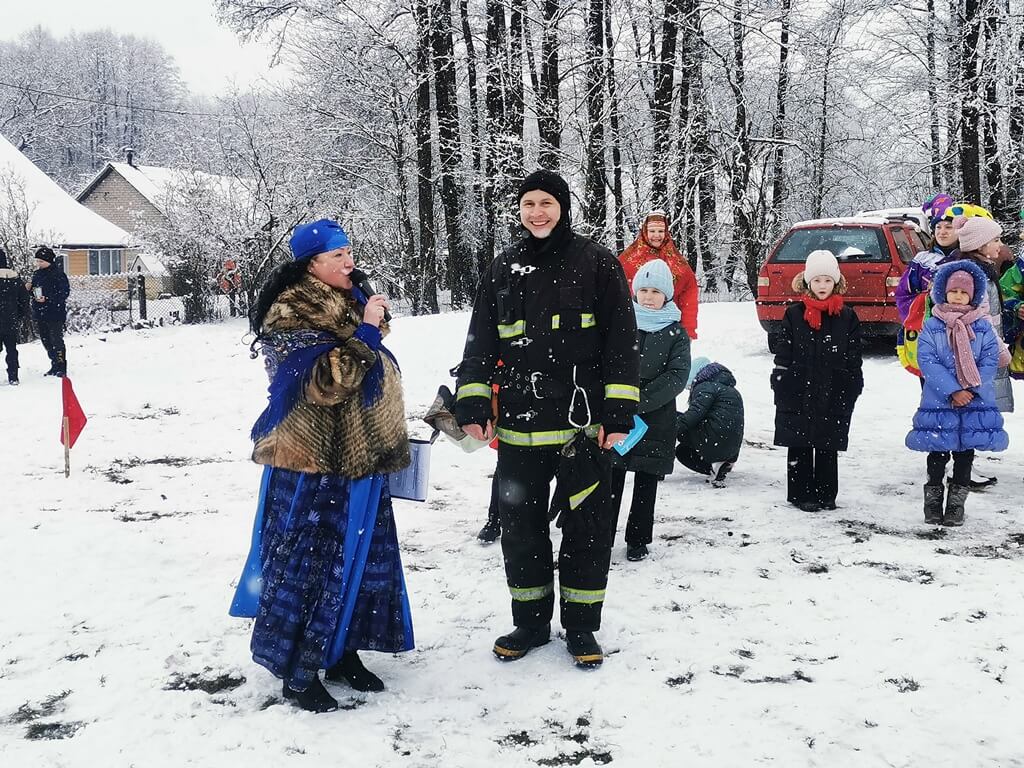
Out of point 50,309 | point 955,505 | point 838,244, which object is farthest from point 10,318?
point 955,505

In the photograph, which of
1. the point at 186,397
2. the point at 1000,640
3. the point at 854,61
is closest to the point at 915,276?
the point at 1000,640

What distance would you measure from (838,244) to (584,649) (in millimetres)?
9457

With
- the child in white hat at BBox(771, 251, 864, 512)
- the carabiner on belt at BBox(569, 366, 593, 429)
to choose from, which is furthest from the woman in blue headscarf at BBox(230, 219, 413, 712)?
the child in white hat at BBox(771, 251, 864, 512)

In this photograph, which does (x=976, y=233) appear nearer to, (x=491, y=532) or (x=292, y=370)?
(x=491, y=532)

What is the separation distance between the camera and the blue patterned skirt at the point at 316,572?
324 centimetres

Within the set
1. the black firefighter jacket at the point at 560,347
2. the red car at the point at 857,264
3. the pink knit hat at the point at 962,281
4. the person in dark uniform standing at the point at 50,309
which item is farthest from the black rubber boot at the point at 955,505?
the person in dark uniform standing at the point at 50,309

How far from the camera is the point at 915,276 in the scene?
6.26m

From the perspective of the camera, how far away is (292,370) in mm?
3195

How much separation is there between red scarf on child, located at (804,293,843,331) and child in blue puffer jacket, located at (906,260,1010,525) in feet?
1.70

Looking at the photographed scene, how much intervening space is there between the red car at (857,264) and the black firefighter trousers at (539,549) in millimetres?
7600

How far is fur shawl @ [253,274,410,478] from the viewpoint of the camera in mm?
3189

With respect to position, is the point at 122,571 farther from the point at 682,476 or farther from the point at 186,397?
the point at 186,397

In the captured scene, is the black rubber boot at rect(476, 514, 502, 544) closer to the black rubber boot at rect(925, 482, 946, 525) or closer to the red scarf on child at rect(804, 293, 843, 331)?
the red scarf on child at rect(804, 293, 843, 331)

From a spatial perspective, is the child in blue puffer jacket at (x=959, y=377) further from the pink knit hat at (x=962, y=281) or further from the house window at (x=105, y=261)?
the house window at (x=105, y=261)
